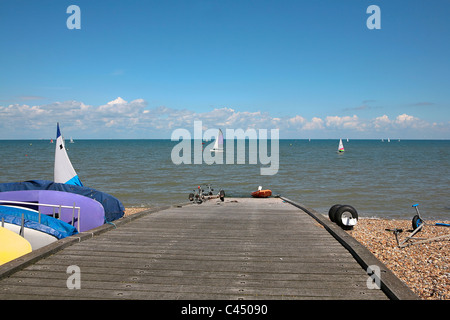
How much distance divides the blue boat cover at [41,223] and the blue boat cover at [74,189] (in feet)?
11.0

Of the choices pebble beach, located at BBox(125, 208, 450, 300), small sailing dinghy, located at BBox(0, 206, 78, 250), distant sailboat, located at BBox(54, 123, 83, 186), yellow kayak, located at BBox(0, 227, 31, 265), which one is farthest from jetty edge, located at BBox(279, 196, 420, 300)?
distant sailboat, located at BBox(54, 123, 83, 186)

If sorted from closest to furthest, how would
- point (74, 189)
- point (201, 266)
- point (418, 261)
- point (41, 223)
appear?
point (201, 266)
point (418, 261)
point (41, 223)
point (74, 189)

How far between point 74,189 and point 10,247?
820 centimetres

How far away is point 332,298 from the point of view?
Result: 4707 mm

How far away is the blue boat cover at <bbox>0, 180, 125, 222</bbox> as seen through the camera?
1334cm

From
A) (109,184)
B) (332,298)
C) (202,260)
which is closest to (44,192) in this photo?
(202,260)

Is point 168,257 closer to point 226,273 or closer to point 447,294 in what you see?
point 226,273

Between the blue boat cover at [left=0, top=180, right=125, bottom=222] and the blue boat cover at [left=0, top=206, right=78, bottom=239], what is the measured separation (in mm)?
3367

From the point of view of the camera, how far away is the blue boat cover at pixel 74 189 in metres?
13.3

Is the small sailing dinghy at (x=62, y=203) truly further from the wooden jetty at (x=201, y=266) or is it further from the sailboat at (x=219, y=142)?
the sailboat at (x=219, y=142)

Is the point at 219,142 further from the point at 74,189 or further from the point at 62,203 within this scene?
the point at 62,203

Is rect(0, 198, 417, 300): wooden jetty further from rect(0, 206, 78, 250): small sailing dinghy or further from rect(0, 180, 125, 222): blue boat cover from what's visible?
rect(0, 180, 125, 222): blue boat cover

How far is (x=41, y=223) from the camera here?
9.55m

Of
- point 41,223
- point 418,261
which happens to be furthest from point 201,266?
point 418,261
